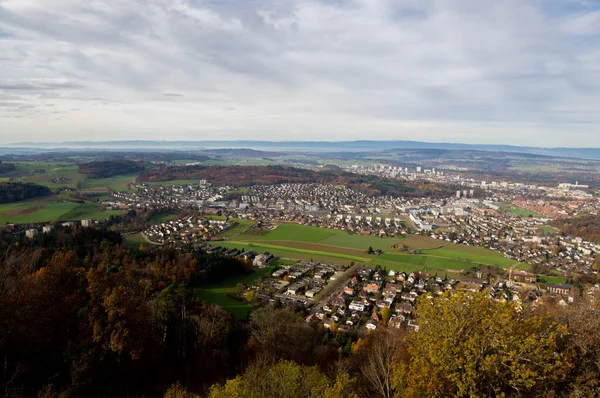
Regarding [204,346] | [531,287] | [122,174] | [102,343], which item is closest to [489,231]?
[531,287]

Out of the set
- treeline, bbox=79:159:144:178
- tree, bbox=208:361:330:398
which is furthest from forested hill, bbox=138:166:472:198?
tree, bbox=208:361:330:398

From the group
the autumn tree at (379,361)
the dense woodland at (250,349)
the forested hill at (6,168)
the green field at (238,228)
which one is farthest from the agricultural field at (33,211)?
the autumn tree at (379,361)

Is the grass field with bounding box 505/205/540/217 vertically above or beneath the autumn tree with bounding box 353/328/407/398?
beneath

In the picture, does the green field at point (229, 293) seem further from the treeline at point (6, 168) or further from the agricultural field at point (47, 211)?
the treeline at point (6, 168)

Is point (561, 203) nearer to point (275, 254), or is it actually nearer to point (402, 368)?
point (275, 254)

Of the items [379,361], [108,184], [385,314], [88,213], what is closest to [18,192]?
[88,213]

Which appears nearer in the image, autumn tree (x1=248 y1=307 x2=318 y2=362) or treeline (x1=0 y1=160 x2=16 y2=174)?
autumn tree (x1=248 y1=307 x2=318 y2=362)

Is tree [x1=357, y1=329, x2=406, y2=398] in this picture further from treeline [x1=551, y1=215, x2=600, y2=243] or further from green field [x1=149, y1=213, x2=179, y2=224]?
treeline [x1=551, y1=215, x2=600, y2=243]
